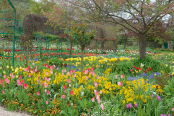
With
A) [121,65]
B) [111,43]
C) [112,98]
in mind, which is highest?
[111,43]

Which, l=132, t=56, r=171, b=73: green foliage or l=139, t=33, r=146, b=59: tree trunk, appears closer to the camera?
l=132, t=56, r=171, b=73: green foliage

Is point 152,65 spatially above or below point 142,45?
below

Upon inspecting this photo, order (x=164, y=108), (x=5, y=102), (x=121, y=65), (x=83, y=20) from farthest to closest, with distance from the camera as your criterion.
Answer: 1. (x=83, y=20)
2. (x=121, y=65)
3. (x=5, y=102)
4. (x=164, y=108)

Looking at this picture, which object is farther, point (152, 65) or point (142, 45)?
point (142, 45)

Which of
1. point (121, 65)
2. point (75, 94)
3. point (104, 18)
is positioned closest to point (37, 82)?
point (75, 94)

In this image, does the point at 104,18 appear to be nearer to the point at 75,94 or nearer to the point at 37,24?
the point at 75,94

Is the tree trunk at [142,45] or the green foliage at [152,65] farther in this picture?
the tree trunk at [142,45]

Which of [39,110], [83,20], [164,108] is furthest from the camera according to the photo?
[83,20]

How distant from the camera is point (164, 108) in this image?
8.30 ft

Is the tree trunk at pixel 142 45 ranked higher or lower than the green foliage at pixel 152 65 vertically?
higher

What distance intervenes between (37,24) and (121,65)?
7350 millimetres

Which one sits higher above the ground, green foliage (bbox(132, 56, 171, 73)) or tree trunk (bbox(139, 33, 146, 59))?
tree trunk (bbox(139, 33, 146, 59))

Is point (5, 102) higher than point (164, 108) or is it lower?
lower

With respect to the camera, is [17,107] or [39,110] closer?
[39,110]
